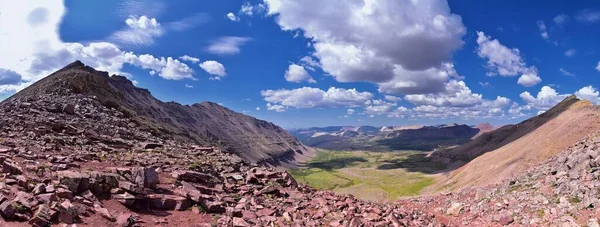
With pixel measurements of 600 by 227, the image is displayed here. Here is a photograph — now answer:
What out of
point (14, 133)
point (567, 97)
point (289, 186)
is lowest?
point (289, 186)

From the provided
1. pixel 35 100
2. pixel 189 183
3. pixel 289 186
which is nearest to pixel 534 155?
pixel 289 186

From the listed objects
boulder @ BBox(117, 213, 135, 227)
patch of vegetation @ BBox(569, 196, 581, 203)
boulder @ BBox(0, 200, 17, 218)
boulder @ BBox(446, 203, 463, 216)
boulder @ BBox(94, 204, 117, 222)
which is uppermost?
boulder @ BBox(0, 200, 17, 218)

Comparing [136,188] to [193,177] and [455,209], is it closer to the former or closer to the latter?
[193,177]

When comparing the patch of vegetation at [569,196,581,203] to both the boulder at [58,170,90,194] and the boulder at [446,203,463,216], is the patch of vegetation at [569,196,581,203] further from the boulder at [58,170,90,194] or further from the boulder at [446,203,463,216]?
the boulder at [58,170,90,194]

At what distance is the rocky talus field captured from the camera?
19062 mm

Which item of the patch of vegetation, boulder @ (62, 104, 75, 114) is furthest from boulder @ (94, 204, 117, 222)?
boulder @ (62, 104, 75, 114)

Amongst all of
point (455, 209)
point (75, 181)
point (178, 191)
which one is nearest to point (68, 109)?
point (178, 191)

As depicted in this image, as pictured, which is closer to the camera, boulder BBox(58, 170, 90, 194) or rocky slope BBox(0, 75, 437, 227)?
rocky slope BBox(0, 75, 437, 227)

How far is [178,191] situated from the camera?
2547cm

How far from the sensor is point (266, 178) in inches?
1332

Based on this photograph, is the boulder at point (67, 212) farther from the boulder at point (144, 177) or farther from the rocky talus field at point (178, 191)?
the boulder at point (144, 177)

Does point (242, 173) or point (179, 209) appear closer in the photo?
point (179, 209)

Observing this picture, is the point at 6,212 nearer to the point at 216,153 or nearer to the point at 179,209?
the point at 179,209

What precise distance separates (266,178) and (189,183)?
7.87 meters
